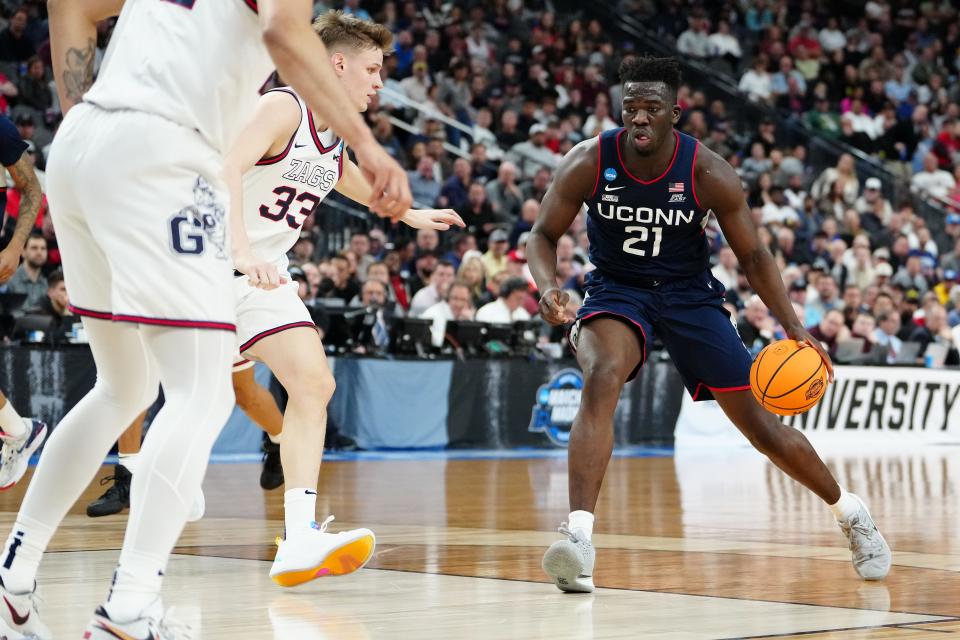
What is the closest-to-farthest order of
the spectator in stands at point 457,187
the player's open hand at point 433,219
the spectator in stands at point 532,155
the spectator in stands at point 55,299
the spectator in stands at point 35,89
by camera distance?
the player's open hand at point 433,219, the spectator in stands at point 55,299, the spectator in stands at point 35,89, the spectator in stands at point 457,187, the spectator in stands at point 532,155

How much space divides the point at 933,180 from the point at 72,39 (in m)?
20.8

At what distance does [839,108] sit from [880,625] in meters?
21.3

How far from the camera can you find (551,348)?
13805 mm

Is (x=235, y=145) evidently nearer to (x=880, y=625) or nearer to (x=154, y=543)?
(x=154, y=543)

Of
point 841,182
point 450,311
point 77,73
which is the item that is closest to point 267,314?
point 77,73

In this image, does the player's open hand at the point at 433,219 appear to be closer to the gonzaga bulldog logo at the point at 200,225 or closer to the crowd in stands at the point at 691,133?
the gonzaga bulldog logo at the point at 200,225

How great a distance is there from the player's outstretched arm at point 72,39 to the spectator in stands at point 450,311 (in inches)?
372

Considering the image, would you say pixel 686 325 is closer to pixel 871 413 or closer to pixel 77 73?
pixel 77 73

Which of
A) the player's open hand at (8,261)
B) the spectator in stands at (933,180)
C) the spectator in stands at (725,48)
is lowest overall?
the player's open hand at (8,261)

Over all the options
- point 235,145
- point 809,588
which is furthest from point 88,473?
point 809,588

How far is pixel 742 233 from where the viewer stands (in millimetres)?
5574

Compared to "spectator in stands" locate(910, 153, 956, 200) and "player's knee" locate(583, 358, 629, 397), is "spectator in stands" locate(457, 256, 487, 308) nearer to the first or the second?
"player's knee" locate(583, 358, 629, 397)

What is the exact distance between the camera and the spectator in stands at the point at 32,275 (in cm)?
1174

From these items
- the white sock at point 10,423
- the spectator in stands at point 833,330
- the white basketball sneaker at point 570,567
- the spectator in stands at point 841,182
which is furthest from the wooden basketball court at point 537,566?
the spectator in stands at point 841,182
